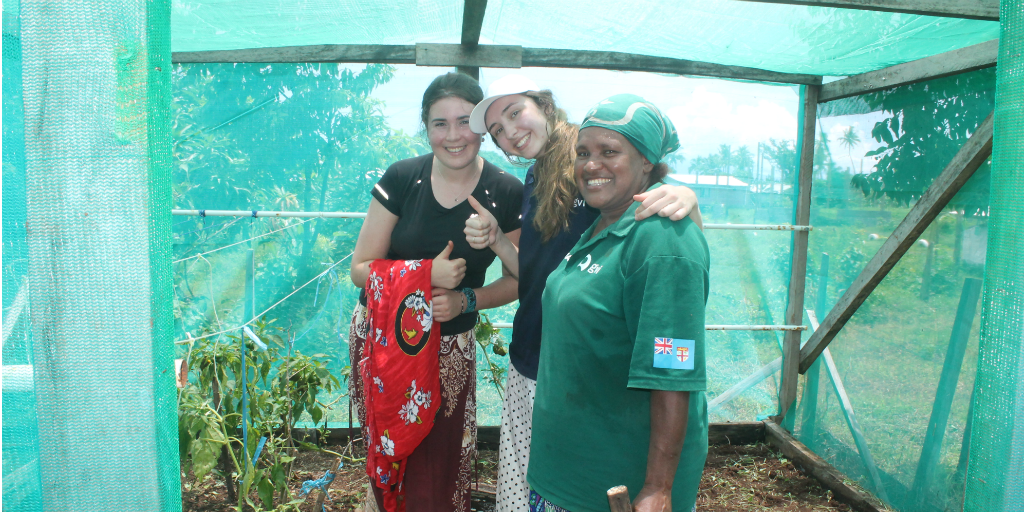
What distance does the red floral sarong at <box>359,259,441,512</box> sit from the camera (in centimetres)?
200

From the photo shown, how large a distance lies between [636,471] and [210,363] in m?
2.14

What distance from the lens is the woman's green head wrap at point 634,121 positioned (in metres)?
1.35

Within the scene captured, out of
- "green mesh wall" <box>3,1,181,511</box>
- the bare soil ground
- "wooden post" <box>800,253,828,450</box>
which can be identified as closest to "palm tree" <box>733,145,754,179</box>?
"wooden post" <box>800,253,828,450</box>

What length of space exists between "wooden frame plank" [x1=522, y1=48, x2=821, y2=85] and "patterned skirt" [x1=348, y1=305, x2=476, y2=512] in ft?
5.99

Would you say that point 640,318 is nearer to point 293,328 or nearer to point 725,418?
point 293,328

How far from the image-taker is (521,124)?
1854 mm

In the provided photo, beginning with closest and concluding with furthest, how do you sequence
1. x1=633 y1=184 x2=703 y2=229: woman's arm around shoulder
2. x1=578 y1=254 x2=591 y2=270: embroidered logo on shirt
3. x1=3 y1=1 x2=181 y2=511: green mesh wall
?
x1=3 y1=1 x2=181 y2=511: green mesh wall < x1=633 y1=184 x2=703 y2=229: woman's arm around shoulder < x1=578 y1=254 x2=591 y2=270: embroidered logo on shirt

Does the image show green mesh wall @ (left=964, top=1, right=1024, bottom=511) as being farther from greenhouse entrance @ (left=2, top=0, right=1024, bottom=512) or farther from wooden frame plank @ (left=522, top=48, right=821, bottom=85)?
wooden frame plank @ (left=522, top=48, right=821, bottom=85)

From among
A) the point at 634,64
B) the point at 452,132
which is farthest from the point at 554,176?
the point at 634,64

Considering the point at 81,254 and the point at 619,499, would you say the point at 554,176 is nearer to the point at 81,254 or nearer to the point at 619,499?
the point at 619,499

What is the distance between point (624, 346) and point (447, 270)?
36.0 inches

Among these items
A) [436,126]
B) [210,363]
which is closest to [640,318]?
[436,126]

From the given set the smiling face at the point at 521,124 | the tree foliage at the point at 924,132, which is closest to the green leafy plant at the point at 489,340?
the smiling face at the point at 521,124

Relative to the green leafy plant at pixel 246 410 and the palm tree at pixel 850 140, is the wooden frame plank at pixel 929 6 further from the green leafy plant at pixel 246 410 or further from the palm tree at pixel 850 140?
the green leafy plant at pixel 246 410
